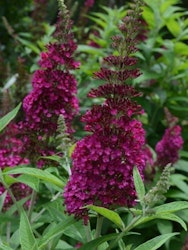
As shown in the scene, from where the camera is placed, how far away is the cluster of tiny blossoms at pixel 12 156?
92.2 inches

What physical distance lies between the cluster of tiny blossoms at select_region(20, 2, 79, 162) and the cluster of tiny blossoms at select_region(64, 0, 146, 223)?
42 centimetres

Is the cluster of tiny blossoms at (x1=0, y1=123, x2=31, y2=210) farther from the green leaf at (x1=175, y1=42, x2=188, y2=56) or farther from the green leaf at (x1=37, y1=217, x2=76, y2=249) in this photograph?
the green leaf at (x1=175, y1=42, x2=188, y2=56)

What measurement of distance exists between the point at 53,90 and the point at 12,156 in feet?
1.56

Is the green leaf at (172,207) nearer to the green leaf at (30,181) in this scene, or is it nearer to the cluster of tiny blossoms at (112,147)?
the cluster of tiny blossoms at (112,147)

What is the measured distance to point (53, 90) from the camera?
6.97 ft

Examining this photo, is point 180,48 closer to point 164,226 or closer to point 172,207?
point 164,226

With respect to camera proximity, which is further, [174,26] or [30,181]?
[174,26]

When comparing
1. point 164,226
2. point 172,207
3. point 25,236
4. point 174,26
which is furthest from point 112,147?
point 174,26

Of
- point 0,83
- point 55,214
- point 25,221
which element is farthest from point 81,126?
point 25,221

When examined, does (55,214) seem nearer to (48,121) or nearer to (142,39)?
(48,121)

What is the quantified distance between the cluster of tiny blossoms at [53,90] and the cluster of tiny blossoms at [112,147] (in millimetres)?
418

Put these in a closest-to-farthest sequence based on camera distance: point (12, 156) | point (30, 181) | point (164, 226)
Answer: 1. point (30, 181)
2. point (12, 156)
3. point (164, 226)

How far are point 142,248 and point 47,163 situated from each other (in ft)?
2.43

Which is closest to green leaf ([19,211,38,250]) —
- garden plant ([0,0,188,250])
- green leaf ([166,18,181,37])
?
garden plant ([0,0,188,250])
